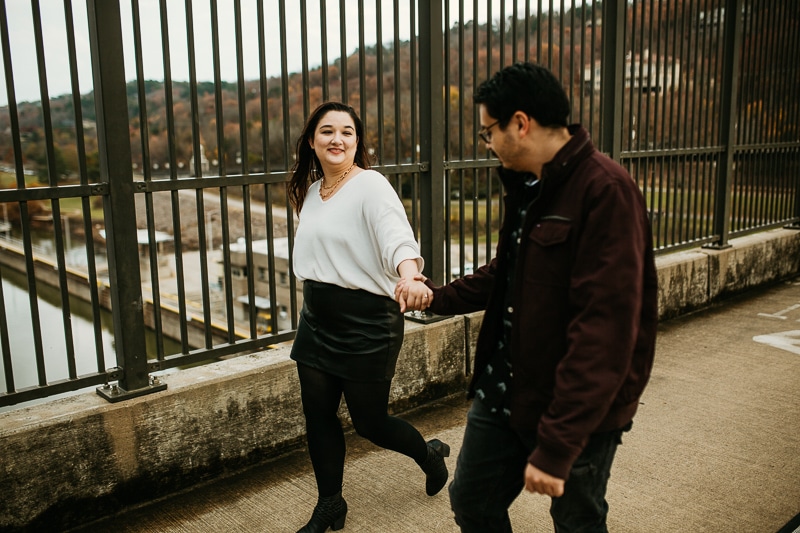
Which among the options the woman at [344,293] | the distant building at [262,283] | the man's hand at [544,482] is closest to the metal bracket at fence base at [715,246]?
Result: the woman at [344,293]

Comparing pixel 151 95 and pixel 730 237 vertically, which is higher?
pixel 151 95

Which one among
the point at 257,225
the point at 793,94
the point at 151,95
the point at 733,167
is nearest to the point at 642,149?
the point at 733,167

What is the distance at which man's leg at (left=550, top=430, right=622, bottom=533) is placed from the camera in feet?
6.47

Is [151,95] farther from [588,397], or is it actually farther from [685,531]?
[685,531]

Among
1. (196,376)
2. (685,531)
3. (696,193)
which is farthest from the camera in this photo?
(696,193)

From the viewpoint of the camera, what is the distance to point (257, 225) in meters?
75.4

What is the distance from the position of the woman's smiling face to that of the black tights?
34.2 inches

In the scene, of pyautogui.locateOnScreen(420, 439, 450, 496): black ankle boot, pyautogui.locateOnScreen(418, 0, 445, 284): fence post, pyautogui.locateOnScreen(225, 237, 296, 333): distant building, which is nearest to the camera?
pyautogui.locateOnScreen(420, 439, 450, 496): black ankle boot

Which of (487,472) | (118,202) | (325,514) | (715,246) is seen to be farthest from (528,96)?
(715,246)

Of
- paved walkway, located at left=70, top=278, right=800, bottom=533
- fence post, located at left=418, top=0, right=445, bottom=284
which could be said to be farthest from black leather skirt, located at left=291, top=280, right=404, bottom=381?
fence post, located at left=418, top=0, right=445, bottom=284

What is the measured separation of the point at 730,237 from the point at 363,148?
19.2 feet

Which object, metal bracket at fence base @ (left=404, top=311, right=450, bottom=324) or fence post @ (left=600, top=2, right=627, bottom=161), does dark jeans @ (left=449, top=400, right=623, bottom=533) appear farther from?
fence post @ (left=600, top=2, right=627, bottom=161)

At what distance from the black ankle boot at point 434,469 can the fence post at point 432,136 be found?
5.01ft

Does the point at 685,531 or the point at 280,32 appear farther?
the point at 280,32
